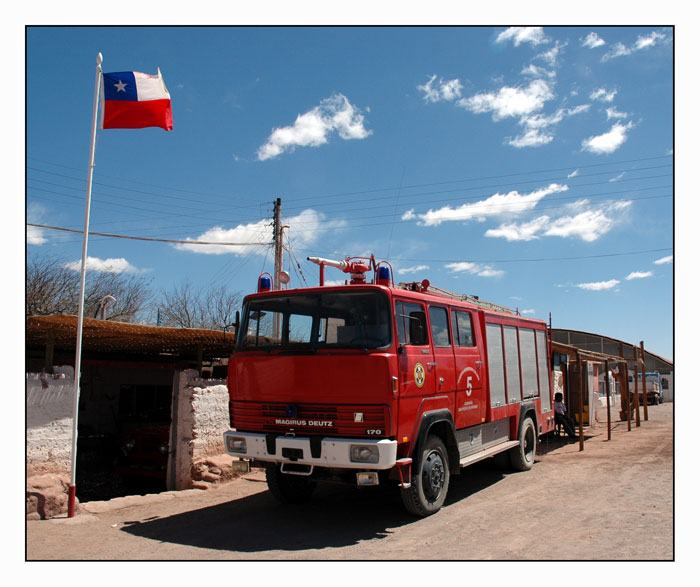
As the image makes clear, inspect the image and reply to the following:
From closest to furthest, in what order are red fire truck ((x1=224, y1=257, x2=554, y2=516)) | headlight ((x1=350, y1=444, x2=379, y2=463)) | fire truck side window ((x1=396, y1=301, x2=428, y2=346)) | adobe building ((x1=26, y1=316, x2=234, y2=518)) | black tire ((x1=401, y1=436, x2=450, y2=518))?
headlight ((x1=350, y1=444, x2=379, y2=463)) < red fire truck ((x1=224, y1=257, x2=554, y2=516)) < fire truck side window ((x1=396, y1=301, x2=428, y2=346)) < black tire ((x1=401, y1=436, x2=450, y2=518)) < adobe building ((x1=26, y1=316, x2=234, y2=518))

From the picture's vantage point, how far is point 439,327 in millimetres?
7500

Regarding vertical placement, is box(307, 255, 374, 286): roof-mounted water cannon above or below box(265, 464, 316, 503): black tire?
above

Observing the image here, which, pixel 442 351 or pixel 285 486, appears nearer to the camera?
pixel 442 351

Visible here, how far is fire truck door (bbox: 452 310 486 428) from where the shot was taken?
7.73 meters

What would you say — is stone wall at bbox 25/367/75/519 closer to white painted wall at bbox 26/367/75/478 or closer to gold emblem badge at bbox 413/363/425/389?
white painted wall at bbox 26/367/75/478

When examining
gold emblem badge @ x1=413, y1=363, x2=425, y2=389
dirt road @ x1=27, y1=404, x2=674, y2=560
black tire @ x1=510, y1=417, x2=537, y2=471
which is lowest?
dirt road @ x1=27, y1=404, x2=674, y2=560

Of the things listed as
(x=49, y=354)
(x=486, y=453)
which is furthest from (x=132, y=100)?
(x=486, y=453)

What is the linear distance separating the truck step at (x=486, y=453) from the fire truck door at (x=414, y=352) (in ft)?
4.69

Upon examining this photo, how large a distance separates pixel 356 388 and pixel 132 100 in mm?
5006

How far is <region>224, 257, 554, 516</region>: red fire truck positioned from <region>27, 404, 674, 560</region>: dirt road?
1.84ft

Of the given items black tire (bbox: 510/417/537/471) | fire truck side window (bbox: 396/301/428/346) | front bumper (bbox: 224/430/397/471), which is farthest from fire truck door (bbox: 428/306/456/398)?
black tire (bbox: 510/417/537/471)

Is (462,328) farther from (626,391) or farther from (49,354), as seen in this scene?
(626,391)

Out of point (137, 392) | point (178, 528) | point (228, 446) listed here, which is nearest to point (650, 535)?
point (228, 446)

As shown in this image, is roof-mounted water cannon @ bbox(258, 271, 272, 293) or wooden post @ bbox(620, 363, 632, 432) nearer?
roof-mounted water cannon @ bbox(258, 271, 272, 293)
